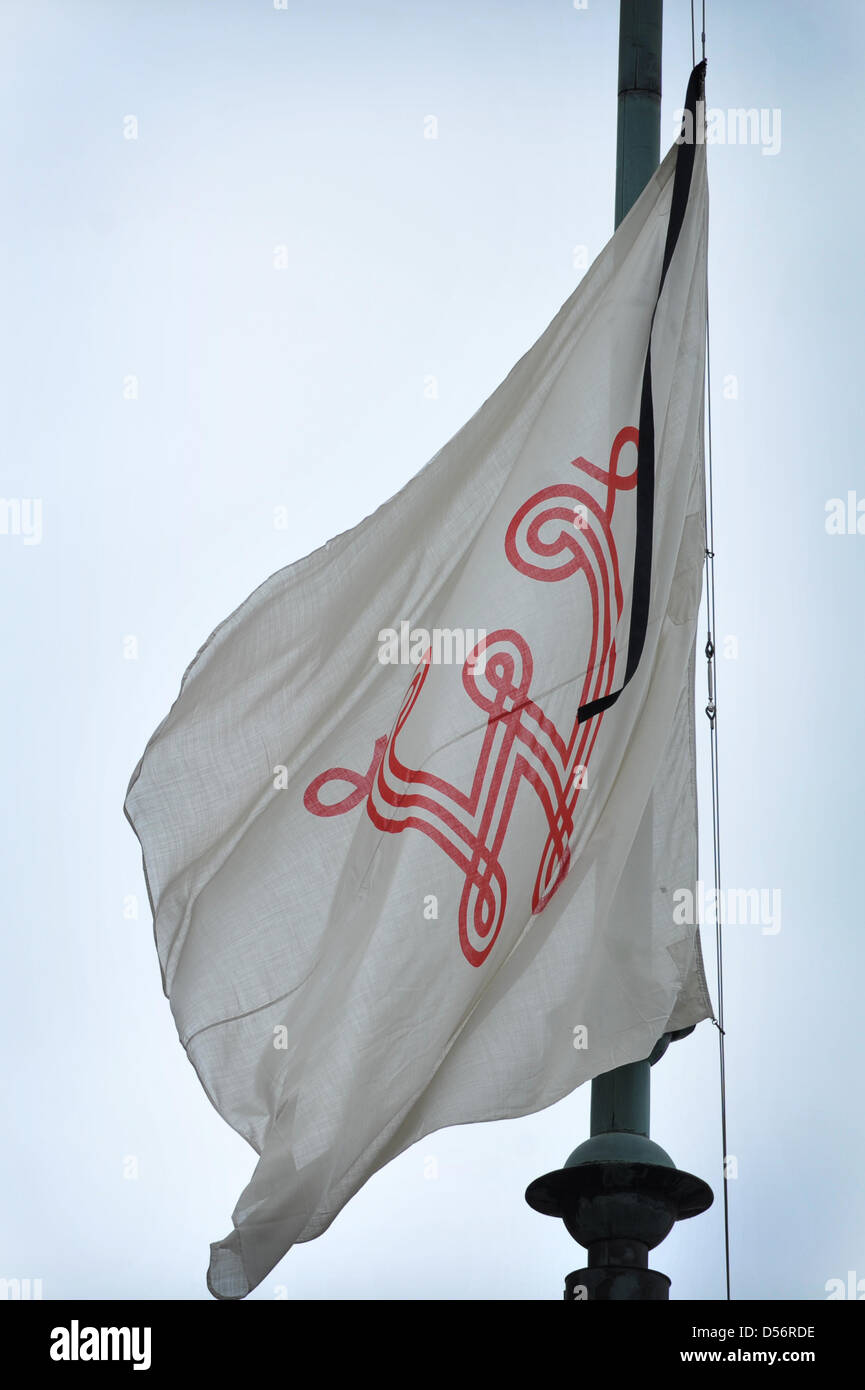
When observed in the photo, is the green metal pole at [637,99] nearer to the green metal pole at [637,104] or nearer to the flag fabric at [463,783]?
the green metal pole at [637,104]

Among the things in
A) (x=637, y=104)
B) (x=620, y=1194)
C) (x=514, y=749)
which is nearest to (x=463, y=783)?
(x=514, y=749)

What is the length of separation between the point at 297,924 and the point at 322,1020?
57 centimetres

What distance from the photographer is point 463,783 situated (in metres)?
9.18

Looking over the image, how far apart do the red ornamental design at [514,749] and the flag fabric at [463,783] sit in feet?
0.04

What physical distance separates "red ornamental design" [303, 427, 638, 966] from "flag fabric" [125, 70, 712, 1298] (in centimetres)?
1

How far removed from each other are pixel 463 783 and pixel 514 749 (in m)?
0.23

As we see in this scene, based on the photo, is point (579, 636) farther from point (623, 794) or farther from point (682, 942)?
point (682, 942)

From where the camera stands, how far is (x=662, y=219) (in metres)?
9.91

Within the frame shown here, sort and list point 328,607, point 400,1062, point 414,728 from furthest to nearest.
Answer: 1. point 328,607
2. point 414,728
3. point 400,1062

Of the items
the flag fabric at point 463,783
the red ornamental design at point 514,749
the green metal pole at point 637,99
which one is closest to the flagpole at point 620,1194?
the flag fabric at point 463,783

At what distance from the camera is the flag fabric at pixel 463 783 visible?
8836 mm

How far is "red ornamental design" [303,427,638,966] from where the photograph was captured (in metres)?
9.03

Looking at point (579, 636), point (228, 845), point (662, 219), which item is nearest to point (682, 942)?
point (579, 636)

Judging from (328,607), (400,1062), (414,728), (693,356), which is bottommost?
(400,1062)
